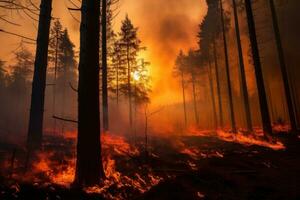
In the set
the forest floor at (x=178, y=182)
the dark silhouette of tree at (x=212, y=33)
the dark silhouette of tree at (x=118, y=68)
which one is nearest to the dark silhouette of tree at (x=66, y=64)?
the dark silhouette of tree at (x=118, y=68)

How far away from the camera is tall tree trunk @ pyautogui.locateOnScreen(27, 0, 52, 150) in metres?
9.30

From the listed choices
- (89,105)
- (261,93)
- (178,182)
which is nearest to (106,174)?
(89,105)

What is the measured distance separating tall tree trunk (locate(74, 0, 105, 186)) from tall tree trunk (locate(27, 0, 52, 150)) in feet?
12.6

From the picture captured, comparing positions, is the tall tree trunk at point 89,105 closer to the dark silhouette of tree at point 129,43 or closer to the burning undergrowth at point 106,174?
the burning undergrowth at point 106,174

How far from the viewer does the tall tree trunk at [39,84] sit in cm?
930

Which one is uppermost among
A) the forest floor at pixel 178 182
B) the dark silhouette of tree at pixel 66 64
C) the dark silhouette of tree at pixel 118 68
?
the dark silhouette of tree at pixel 66 64

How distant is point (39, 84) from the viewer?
969cm

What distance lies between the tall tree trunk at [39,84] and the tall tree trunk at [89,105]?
3.84m

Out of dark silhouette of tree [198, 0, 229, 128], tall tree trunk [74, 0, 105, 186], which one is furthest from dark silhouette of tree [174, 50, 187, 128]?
tall tree trunk [74, 0, 105, 186]

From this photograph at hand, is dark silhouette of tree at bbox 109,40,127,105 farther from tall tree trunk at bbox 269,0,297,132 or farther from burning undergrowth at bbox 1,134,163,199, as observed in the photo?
burning undergrowth at bbox 1,134,163,199

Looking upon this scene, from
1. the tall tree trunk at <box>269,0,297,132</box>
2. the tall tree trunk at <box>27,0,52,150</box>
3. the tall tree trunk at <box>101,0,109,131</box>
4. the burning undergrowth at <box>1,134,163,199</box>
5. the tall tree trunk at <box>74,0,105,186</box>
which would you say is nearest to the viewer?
the burning undergrowth at <box>1,134,163,199</box>

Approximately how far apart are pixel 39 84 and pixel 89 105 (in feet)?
14.5

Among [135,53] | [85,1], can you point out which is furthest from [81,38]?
[135,53]

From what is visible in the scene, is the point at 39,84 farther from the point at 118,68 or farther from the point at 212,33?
the point at 212,33
